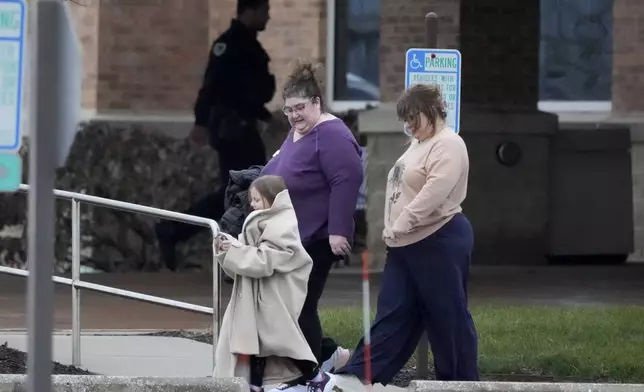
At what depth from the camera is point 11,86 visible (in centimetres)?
408

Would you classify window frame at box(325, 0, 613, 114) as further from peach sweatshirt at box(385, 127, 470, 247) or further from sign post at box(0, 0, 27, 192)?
sign post at box(0, 0, 27, 192)

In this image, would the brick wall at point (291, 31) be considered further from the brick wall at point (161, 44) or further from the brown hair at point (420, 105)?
the brown hair at point (420, 105)

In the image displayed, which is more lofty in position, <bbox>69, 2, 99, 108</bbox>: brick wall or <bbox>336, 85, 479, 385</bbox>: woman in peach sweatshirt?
<bbox>69, 2, 99, 108</bbox>: brick wall

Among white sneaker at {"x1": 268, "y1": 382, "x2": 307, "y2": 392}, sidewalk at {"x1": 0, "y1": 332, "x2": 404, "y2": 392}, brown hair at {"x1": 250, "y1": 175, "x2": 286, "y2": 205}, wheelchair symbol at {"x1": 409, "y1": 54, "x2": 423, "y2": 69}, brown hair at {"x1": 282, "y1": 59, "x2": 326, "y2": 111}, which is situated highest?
wheelchair symbol at {"x1": 409, "y1": 54, "x2": 423, "y2": 69}

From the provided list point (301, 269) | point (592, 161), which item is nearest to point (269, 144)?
point (592, 161)

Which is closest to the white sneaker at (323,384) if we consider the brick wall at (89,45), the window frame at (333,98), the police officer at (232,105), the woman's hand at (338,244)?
the woman's hand at (338,244)

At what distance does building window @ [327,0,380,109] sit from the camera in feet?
49.9

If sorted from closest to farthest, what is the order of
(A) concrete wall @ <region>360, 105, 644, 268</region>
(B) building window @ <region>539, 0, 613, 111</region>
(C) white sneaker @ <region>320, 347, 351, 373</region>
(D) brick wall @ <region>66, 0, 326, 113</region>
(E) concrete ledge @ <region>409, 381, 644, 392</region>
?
(E) concrete ledge @ <region>409, 381, 644, 392</region>
(C) white sneaker @ <region>320, 347, 351, 373</region>
(A) concrete wall @ <region>360, 105, 644, 268</region>
(D) brick wall @ <region>66, 0, 326, 113</region>
(B) building window @ <region>539, 0, 613, 111</region>

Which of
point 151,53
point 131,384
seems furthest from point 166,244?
point 131,384

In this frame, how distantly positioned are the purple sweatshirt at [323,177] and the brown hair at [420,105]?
36 cm

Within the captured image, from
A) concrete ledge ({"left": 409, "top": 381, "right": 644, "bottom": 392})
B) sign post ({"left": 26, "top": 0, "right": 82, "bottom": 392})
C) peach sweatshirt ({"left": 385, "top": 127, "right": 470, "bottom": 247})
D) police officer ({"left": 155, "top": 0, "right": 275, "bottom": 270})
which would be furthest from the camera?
police officer ({"left": 155, "top": 0, "right": 275, "bottom": 270})

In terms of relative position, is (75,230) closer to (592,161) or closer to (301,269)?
(301,269)

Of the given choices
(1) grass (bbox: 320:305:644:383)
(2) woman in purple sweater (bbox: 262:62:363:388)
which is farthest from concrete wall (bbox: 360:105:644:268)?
(2) woman in purple sweater (bbox: 262:62:363:388)

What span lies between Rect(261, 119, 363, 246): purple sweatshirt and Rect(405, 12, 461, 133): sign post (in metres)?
0.49
